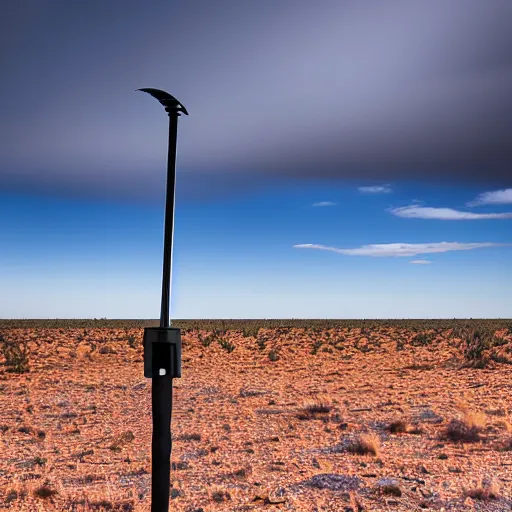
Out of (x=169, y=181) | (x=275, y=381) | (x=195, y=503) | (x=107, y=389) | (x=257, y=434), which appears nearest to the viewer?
(x=169, y=181)

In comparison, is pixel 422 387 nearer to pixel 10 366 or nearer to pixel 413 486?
pixel 413 486

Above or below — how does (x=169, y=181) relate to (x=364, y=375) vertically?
above

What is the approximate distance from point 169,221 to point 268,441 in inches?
314

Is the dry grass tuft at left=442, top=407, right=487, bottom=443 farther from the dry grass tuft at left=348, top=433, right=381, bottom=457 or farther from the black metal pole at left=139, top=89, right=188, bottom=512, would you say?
the black metal pole at left=139, top=89, right=188, bottom=512

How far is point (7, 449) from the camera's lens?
12266mm

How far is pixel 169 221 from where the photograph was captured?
6.38 metres

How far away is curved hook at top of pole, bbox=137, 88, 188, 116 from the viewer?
6453 mm

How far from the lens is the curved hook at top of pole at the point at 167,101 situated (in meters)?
6.45

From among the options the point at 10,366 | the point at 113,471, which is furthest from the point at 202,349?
the point at 113,471

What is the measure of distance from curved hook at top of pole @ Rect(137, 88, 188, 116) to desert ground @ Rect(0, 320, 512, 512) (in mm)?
5619

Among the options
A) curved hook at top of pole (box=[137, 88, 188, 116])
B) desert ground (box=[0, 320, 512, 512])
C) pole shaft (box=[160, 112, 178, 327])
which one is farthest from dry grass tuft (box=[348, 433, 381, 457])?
curved hook at top of pole (box=[137, 88, 188, 116])

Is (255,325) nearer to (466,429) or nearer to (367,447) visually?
(466,429)

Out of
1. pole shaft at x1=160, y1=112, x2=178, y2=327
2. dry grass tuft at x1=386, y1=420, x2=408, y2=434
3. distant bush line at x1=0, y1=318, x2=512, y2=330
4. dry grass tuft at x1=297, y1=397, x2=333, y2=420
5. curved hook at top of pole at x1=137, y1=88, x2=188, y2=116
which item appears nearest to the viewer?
pole shaft at x1=160, y1=112, x2=178, y2=327

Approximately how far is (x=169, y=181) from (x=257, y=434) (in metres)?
8.78
